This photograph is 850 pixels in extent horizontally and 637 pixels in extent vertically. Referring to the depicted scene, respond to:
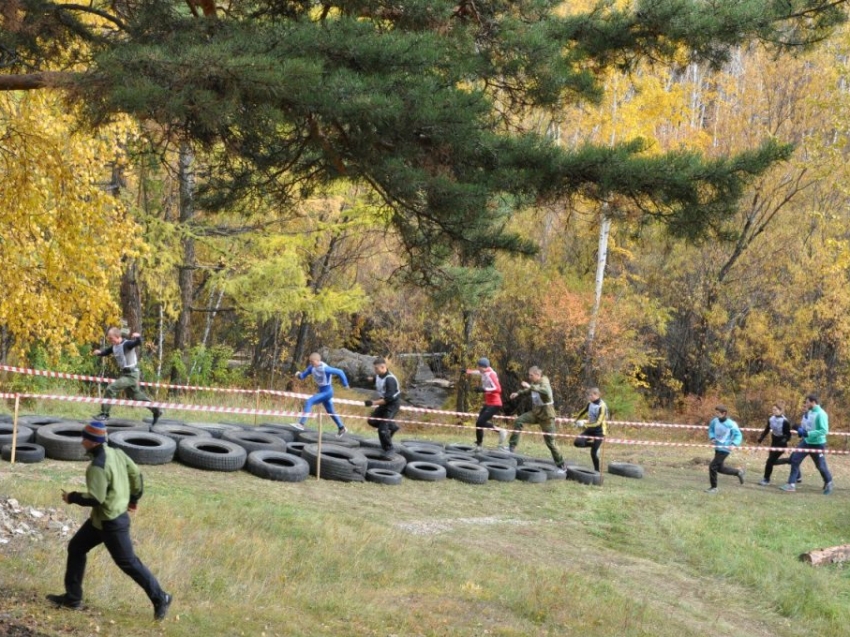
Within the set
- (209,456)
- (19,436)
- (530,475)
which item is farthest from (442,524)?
(19,436)

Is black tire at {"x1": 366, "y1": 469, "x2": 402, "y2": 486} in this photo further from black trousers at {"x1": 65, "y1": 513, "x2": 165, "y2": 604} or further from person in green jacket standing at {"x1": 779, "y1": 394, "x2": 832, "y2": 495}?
person in green jacket standing at {"x1": 779, "y1": 394, "x2": 832, "y2": 495}

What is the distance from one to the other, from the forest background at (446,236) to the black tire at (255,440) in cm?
304

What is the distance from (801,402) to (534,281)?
10449 mm

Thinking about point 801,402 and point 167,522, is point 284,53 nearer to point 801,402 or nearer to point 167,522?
point 167,522

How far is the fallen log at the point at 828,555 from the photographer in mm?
12836

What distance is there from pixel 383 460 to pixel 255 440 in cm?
225

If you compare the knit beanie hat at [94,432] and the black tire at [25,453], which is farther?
the black tire at [25,453]

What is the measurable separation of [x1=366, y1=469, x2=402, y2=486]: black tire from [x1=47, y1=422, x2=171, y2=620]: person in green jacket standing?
7.51 metres

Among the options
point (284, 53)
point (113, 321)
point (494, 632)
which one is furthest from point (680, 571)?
point (113, 321)

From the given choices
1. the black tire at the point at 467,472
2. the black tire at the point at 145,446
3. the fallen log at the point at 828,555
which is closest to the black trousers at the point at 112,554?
the black tire at the point at 145,446

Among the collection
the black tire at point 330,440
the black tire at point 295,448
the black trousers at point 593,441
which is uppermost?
the black trousers at point 593,441

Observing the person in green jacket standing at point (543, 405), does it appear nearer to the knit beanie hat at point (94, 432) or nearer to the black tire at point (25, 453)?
the black tire at point (25, 453)

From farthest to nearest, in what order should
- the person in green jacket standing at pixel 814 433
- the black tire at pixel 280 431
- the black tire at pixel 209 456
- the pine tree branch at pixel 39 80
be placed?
the person in green jacket standing at pixel 814 433 → the black tire at pixel 280 431 → the black tire at pixel 209 456 → the pine tree branch at pixel 39 80

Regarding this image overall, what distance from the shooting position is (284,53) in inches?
305
